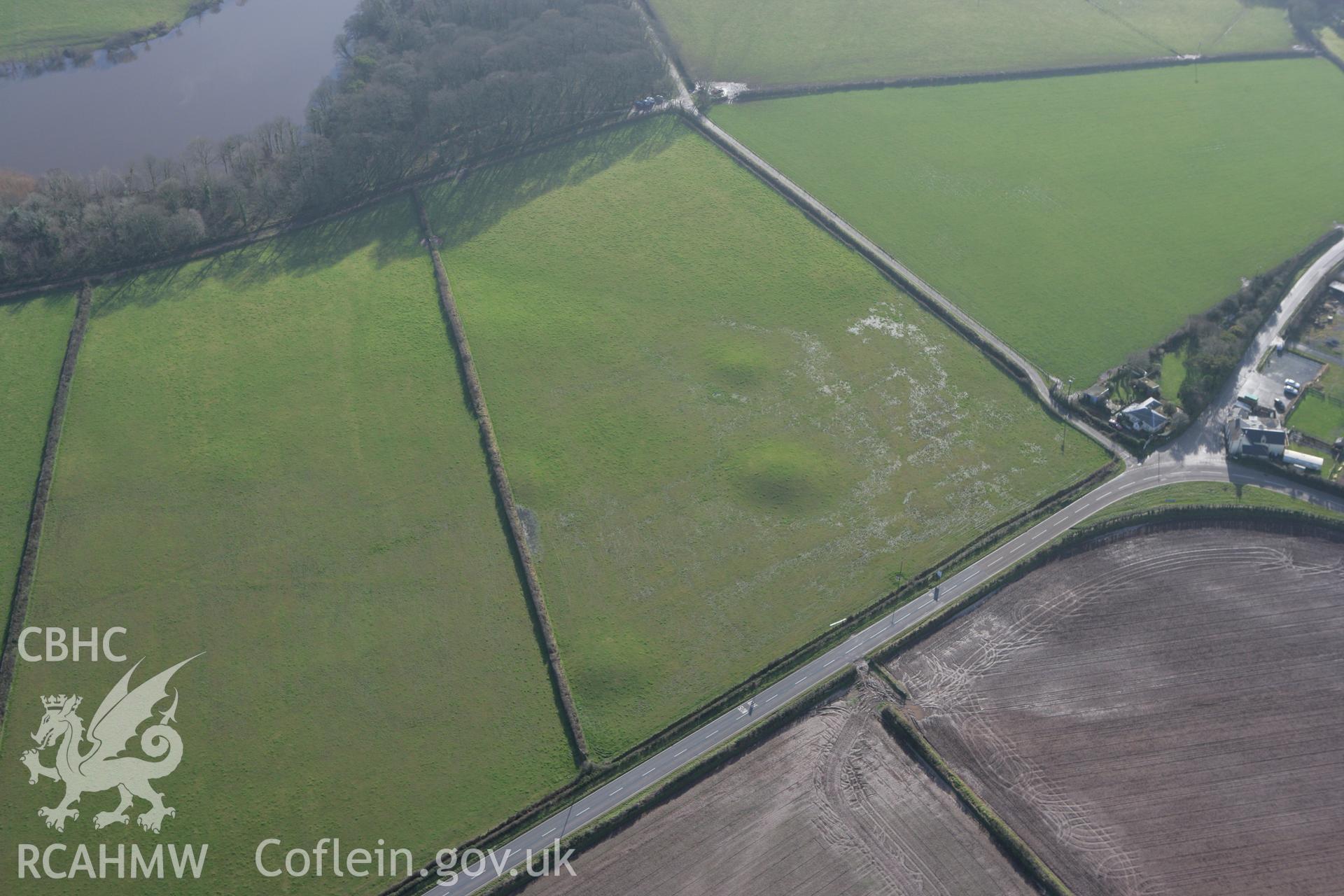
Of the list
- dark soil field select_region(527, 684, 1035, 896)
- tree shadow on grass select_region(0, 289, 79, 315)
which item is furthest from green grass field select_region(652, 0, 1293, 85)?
dark soil field select_region(527, 684, 1035, 896)

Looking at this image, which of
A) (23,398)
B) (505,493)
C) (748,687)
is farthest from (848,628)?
(23,398)

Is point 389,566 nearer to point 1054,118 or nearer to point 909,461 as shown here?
point 909,461

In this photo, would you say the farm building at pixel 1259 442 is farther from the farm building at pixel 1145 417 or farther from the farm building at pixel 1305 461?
the farm building at pixel 1145 417

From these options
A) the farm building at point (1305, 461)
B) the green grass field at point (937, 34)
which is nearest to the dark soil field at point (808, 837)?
the farm building at point (1305, 461)

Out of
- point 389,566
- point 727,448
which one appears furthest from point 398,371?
point 727,448

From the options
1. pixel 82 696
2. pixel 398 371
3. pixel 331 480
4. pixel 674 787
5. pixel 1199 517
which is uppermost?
pixel 398 371

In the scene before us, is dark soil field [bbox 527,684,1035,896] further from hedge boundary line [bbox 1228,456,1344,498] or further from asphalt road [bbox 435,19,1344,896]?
hedge boundary line [bbox 1228,456,1344,498]

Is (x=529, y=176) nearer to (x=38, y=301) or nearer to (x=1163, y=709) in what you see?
(x=38, y=301)
